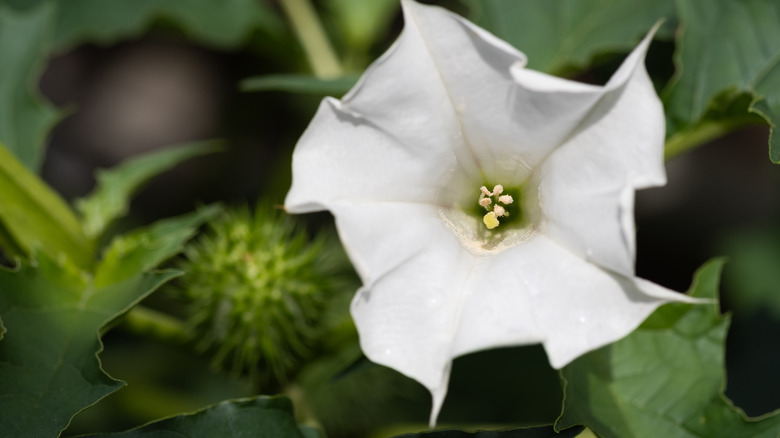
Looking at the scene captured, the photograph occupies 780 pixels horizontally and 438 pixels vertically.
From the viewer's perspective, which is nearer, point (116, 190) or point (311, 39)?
point (116, 190)

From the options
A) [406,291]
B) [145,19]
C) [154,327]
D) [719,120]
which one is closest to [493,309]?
[406,291]

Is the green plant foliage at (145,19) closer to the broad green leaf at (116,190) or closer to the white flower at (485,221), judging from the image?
the broad green leaf at (116,190)

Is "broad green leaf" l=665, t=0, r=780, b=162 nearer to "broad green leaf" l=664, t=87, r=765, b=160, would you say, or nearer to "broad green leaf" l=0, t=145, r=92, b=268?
"broad green leaf" l=664, t=87, r=765, b=160

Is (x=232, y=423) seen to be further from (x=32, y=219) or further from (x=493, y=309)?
(x=32, y=219)

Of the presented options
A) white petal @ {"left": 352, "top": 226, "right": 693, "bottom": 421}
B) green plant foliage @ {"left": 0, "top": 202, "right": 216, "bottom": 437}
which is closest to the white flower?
white petal @ {"left": 352, "top": 226, "right": 693, "bottom": 421}

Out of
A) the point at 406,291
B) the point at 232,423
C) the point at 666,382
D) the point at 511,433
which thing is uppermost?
the point at 406,291

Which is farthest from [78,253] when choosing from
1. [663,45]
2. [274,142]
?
[274,142]
